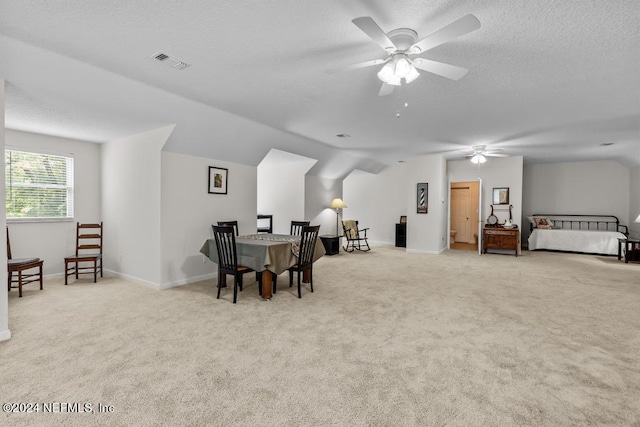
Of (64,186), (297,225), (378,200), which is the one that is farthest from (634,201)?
(64,186)

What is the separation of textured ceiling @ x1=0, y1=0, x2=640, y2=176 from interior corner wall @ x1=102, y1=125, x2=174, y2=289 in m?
0.29

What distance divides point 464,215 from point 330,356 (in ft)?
28.7

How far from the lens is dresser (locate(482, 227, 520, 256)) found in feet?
25.4

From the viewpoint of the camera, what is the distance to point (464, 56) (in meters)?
2.74

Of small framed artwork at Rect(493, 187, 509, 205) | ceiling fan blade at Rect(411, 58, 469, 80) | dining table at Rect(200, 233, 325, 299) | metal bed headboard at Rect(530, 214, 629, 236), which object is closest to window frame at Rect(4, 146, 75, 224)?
dining table at Rect(200, 233, 325, 299)

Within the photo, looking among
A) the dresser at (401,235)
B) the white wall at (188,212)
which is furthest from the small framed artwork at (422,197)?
the white wall at (188,212)

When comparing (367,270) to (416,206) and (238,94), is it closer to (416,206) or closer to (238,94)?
(416,206)

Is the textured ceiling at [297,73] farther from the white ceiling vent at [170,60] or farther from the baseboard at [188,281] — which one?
the baseboard at [188,281]

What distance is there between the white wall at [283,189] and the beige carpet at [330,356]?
356 centimetres

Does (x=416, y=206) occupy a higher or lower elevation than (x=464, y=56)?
lower

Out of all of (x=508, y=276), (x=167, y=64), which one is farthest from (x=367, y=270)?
(x=167, y=64)

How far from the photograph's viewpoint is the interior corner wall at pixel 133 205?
4562mm

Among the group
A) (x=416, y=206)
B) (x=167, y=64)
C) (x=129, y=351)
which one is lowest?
(x=129, y=351)

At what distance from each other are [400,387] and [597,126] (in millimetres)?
5471
